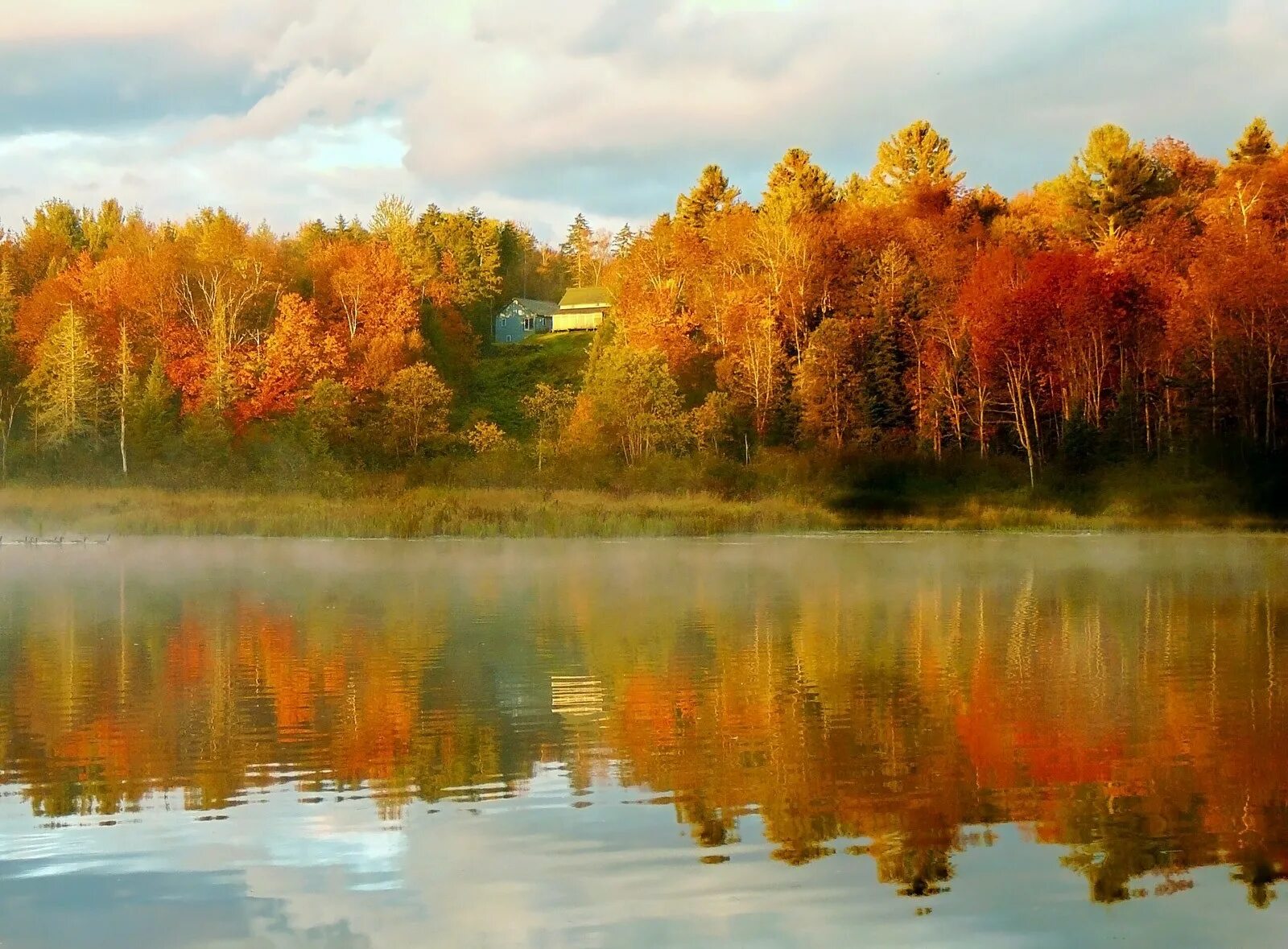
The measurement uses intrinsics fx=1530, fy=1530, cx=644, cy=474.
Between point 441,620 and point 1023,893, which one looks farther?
point 441,620

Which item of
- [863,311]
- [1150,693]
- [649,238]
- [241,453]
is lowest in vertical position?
[1150,693]

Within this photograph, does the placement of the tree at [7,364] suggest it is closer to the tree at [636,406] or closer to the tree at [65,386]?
the tree at [65,386]

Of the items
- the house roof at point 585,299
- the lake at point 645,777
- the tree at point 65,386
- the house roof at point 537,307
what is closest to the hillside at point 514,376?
the house roof at point 585,299

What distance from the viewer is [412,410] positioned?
286 ft

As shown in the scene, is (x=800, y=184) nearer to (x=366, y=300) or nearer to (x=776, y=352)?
(x=776, y=352)

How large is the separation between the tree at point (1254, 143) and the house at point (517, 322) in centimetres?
6868

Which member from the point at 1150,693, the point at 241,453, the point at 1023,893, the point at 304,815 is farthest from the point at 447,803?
the point at 241,453

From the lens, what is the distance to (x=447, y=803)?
12719 mm

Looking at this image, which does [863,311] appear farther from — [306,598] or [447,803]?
[447,803]

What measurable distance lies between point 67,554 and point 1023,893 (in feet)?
157

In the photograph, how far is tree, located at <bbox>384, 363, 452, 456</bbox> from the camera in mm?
87062

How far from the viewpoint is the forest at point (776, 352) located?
6894 cm

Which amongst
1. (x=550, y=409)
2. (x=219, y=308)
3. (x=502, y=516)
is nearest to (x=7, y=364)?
(x=219, y=308)

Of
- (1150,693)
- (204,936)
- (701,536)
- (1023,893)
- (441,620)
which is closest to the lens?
(204,936)
